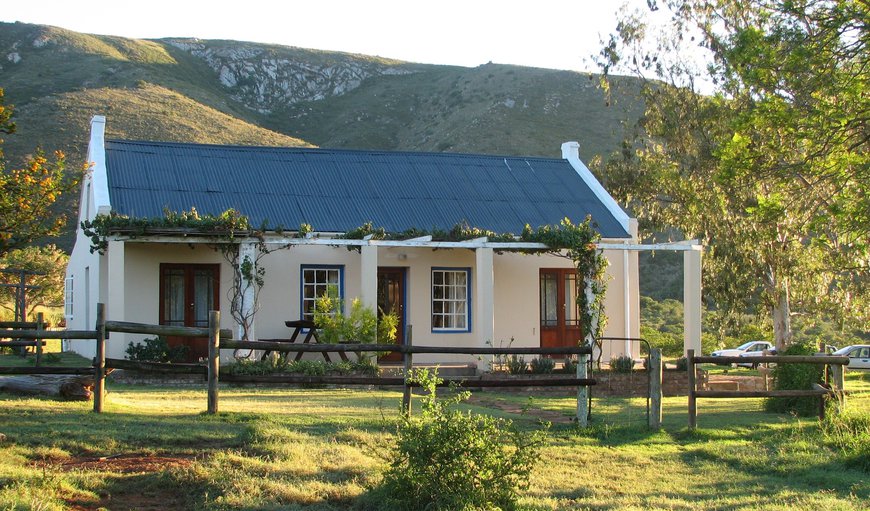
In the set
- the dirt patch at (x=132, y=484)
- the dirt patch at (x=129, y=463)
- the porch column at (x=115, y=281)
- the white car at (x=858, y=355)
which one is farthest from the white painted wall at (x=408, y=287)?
the white car at (x=858, y=355)

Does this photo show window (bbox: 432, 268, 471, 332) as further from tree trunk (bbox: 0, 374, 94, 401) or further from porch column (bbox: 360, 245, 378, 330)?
tree trunk (bbox: 0, 374, 94, 401)

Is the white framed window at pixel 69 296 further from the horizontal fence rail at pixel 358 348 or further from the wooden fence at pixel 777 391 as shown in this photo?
the wooden fence at pixel 777 391

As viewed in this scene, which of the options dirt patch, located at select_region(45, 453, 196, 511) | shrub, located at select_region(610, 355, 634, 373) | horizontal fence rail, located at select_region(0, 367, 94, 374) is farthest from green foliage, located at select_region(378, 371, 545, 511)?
shrub, located at select_region(610, 355, 634, 373)

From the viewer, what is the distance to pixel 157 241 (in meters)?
17.2

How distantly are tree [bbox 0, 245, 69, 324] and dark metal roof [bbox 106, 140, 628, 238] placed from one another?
1102 cm

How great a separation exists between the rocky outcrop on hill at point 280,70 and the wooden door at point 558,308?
54.4 meters

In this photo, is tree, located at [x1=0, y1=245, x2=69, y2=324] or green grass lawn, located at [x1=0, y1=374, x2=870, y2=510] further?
tree, located at [x1=0, y1=245, x2=69, y2=324]

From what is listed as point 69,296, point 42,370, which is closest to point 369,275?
point 42,370

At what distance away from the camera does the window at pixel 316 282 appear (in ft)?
64.6

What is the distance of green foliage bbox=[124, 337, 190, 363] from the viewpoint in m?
17.1

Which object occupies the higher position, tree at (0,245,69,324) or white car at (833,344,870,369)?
tree at (0,245,69,324)

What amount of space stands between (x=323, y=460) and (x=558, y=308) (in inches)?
527

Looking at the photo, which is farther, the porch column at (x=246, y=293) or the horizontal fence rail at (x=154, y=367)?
the porch column at (x=246, y=293)

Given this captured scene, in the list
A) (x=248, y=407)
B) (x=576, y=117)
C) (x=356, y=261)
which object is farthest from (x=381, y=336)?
(x=576, y=117)
